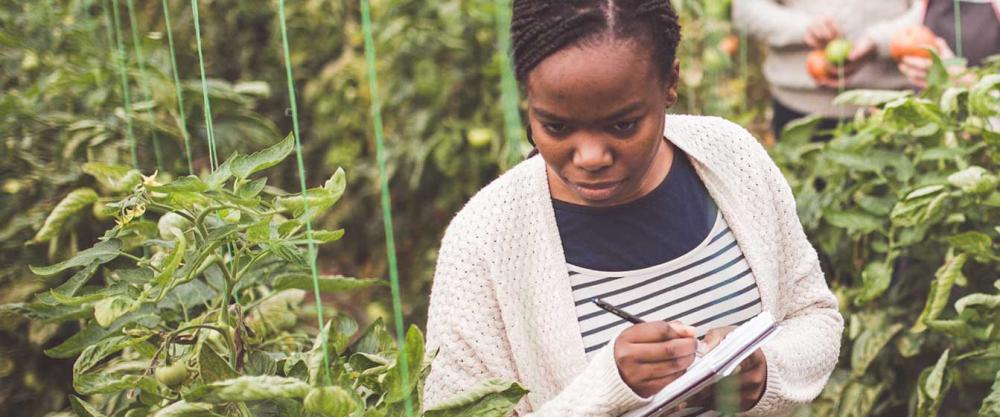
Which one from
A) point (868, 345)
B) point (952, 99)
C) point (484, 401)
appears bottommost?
point (868, 345)

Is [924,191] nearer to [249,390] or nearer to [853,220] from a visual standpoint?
[853,220]

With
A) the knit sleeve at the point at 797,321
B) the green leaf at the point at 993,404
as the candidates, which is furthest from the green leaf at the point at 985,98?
the knit sleeve at the point at 797,321

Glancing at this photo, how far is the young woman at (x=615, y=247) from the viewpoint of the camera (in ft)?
3.67

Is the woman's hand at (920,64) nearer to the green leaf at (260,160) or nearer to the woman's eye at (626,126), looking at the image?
the woman's eye at (626,126)

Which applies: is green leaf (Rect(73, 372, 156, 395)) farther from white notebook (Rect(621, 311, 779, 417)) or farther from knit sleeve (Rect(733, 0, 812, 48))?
knit sleeve (Rect(733, 0, 812, 48))

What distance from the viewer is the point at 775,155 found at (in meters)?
2.31

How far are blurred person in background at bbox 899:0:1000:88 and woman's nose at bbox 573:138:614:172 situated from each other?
1.48 meters

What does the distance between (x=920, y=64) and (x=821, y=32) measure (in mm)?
329

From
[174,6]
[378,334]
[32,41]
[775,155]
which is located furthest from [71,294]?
[174,6]

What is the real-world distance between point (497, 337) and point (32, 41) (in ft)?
4.43

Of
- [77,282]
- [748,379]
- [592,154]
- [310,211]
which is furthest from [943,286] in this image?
[77,282]

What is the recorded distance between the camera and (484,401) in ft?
3.57

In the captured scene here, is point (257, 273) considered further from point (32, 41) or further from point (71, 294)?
point (32, 41)

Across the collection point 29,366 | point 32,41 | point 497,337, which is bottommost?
point 29,366
